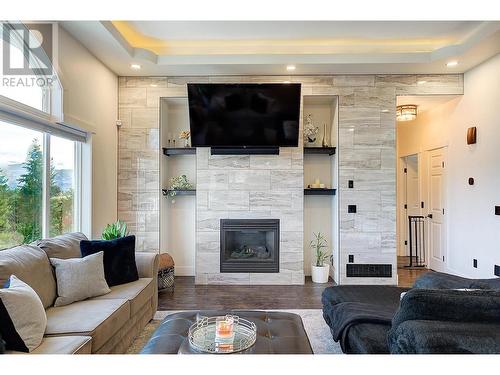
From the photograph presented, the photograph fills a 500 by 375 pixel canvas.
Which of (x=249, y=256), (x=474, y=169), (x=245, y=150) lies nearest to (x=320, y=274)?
(x=249, y=256)

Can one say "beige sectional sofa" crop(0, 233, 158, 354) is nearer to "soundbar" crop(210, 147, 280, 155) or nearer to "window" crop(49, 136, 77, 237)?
"window" crop(49, 136, 77, 237)

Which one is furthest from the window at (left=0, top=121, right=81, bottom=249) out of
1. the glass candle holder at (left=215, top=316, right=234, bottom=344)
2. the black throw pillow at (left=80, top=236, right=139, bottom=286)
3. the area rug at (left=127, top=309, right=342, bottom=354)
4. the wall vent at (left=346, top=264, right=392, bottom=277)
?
the wall vent at (left=346, top=264, right=392, bottom=277)

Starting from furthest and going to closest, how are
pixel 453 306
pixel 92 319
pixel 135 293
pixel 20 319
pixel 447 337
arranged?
pixel 135 293 → pixel 92 319 → pixel 20 319 → pixel 453 306 → pixel 447 337

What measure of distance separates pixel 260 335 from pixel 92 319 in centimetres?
113

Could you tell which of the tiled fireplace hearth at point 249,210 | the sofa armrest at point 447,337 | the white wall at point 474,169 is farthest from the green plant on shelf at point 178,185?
the white wall at point 474,169

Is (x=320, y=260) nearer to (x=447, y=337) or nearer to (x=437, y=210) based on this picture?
(x=437, y=210)

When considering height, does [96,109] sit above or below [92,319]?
above

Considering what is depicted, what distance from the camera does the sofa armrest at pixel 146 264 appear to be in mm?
3248

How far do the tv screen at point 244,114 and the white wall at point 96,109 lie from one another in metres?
1.16

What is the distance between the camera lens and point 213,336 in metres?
1.92

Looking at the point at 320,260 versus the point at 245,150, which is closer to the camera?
the point at 245,150

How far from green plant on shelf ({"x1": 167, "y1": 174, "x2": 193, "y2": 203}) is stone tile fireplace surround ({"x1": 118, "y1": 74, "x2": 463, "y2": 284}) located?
0.73 feet

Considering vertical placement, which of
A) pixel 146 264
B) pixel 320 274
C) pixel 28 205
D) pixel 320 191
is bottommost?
pixel 320 274
